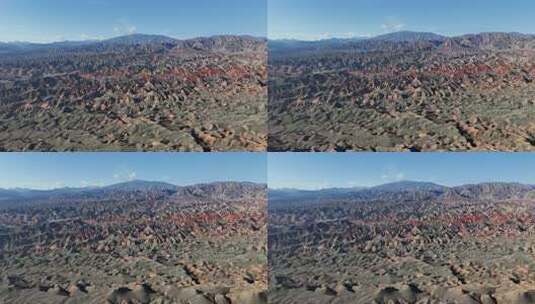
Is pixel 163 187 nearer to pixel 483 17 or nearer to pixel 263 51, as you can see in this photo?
pixel 263 51

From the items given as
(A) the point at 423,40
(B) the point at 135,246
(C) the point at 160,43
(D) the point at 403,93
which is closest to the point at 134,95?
(C) the point at 160,43

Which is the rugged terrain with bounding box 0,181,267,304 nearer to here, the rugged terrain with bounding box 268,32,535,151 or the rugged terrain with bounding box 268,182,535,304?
the rugged terrain with bounding box 268,182,535,304

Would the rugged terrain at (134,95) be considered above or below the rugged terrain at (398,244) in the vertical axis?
above

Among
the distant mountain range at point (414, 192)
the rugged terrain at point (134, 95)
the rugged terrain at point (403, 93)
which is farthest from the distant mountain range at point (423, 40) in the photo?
the distant mountain range at point (414, 192)

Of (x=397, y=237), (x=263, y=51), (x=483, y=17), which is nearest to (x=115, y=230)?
(x=263, y=51)

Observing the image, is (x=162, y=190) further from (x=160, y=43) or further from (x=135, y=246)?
(x=160, y=43)

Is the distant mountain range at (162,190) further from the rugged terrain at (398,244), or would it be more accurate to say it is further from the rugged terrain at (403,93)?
the rugged terrain at (403,93)
